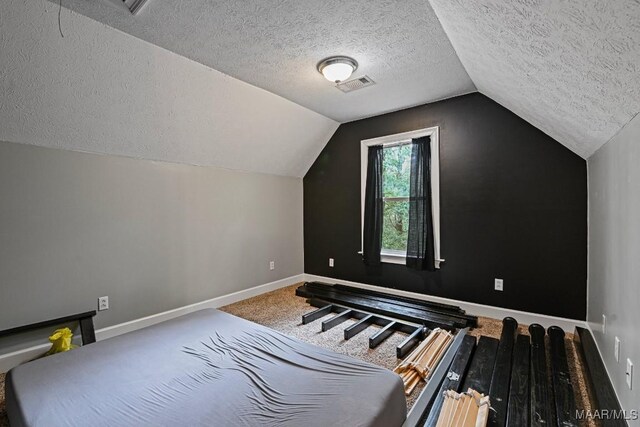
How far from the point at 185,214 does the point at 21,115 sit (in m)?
1.55

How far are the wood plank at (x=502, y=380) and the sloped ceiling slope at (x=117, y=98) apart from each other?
3221 millimetres

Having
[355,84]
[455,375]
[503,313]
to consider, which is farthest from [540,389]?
[355,84]

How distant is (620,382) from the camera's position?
1576 mm

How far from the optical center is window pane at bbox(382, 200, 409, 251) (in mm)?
3807

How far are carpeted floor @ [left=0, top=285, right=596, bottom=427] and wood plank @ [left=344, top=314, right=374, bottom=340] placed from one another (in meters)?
0.04

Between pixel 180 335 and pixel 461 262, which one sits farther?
pixel 461 262

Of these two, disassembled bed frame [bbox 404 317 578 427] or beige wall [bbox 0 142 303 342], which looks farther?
beige wall [bbox 0 142 303 342]

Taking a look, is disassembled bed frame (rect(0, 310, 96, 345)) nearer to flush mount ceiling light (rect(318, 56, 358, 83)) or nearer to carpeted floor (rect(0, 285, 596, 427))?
carpeted floor (rect(0, 285, 596, 427))

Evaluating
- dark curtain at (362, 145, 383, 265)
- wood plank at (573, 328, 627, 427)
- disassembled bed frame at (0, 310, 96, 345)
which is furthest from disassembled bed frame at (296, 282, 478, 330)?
disassembled bed frame at (0, 310, 96, 345)

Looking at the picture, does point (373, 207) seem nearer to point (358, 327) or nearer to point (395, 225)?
point (395, 225)

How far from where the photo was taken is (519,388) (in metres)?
1.79

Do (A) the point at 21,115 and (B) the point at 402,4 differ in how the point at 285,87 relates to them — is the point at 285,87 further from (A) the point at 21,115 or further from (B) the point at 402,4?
(A) the point at 21,115

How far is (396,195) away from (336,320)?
1.80m

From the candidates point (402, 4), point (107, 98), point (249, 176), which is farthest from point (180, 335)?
point (402, 4)
